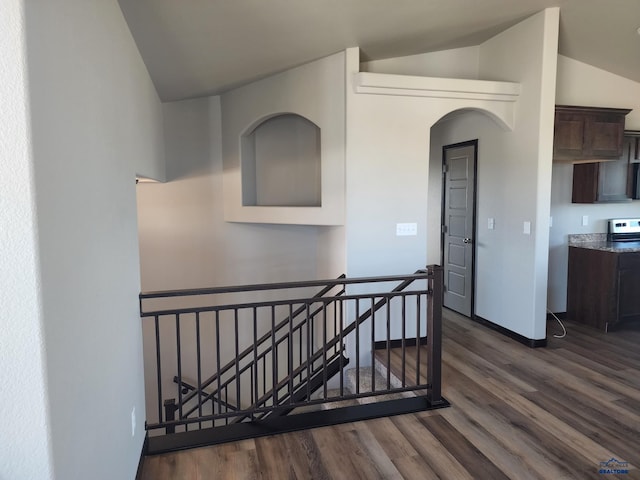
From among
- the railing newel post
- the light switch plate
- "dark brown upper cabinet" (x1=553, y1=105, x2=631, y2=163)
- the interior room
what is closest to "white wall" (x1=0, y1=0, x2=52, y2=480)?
the interior room

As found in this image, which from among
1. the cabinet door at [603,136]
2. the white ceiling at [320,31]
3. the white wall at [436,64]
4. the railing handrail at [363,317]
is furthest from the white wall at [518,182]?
the railing handrail at [363,317]

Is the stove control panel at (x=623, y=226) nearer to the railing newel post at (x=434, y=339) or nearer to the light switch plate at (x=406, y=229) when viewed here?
the light switch plate at (x=406, y=229)

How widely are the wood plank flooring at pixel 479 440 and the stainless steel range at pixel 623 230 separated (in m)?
2.07

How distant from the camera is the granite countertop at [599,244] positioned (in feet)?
15.0

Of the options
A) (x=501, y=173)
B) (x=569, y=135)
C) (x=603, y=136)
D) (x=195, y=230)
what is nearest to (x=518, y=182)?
(x=501, y=173)

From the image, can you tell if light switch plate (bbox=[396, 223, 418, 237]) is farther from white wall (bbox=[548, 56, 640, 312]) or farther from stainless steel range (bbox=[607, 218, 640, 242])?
stainless steel range (bbox=[607, 218, 640, 242])

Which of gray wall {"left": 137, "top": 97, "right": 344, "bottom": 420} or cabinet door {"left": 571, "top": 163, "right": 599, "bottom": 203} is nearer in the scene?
cabinet door {"left": 571, "top": 163, "right": 599, "bottom": 203}

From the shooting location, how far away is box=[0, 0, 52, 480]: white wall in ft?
3.57

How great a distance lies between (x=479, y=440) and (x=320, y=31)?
3.22 meters

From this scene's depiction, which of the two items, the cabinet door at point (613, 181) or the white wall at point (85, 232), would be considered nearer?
the white wall at point (85, 232)

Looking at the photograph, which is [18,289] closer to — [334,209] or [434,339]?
[434,339]

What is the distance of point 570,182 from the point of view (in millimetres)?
→ 5113

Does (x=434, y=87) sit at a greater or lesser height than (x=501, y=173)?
greater

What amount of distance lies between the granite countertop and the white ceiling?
1.86 metres
